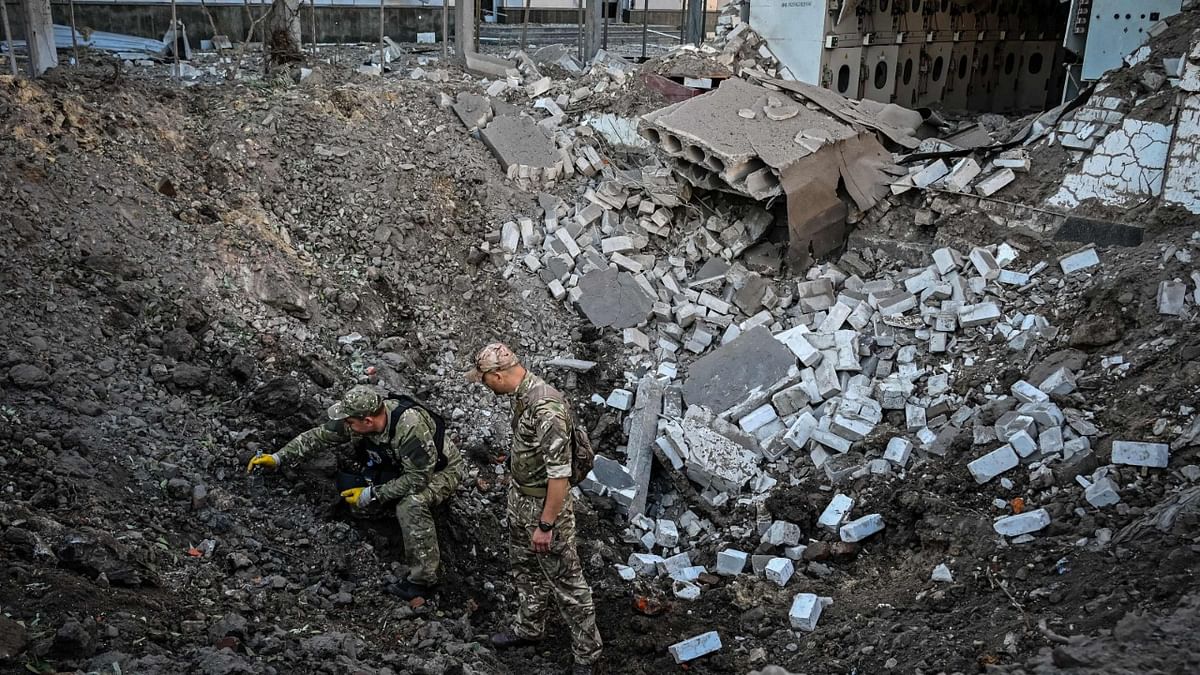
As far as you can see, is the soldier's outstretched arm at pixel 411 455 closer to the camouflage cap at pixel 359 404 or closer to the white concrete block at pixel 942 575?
the camouflage cap at pixel 359 404

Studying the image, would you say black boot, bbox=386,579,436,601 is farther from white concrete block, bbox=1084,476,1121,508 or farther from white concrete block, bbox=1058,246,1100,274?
white concrete block, bbox=1058,246,1100,274

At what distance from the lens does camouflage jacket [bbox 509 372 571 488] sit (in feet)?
14.6

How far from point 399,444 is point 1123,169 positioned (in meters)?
6.08

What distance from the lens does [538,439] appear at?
4.51m

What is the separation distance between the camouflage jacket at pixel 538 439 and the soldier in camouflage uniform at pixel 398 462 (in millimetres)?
593

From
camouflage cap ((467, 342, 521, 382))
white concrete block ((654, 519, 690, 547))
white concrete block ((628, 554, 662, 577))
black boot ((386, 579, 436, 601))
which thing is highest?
camouflage cap ((467, 342, 521, 382))

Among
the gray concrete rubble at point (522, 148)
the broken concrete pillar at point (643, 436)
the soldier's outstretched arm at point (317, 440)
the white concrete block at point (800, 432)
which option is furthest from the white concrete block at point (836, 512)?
the gray concrete rubble at point (522, 148)

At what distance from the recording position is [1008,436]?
552 cm

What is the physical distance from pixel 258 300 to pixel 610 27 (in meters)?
12.4

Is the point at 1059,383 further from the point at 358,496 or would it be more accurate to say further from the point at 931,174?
the point at 358,496

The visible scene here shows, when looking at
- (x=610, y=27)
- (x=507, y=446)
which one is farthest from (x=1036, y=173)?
(x=610, y=27)

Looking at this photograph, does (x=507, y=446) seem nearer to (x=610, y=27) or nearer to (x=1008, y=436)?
(x=1008, y=436)

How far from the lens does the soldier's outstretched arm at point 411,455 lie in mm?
4934

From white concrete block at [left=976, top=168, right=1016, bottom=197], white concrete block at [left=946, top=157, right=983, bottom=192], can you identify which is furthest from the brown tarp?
white concrete block at [left=976, top=168, right=1016, bottom=197]
